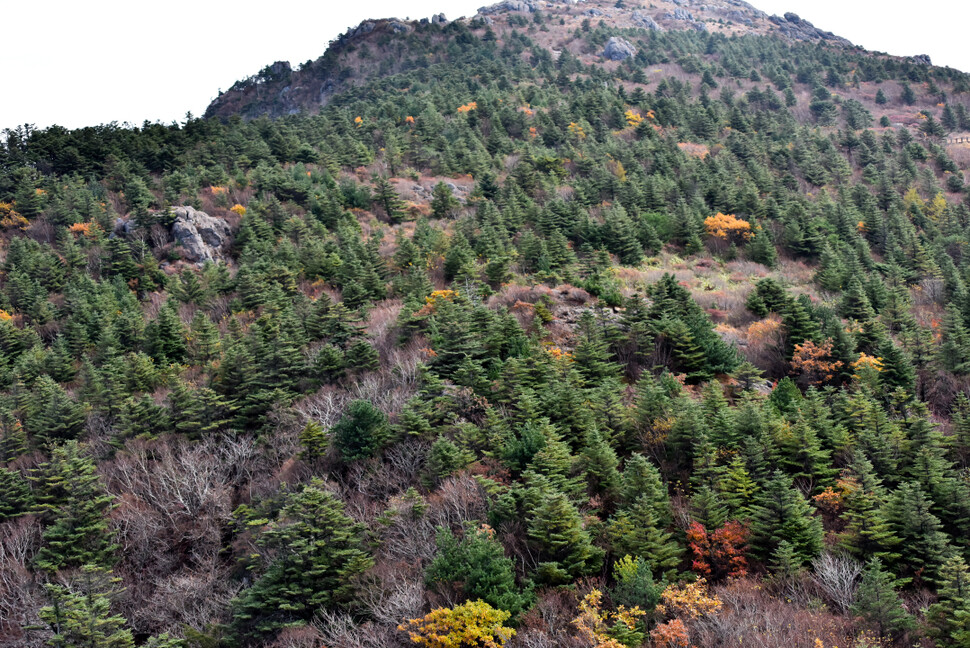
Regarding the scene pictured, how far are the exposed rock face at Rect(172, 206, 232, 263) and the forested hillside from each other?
257mm

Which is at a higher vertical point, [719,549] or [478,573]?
[478,573]

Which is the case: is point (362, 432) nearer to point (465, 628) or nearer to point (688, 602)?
point (465, 628)

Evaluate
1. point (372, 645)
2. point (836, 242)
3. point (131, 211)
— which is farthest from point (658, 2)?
point (372, 645)

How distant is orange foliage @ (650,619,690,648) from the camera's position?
18953 millimetres

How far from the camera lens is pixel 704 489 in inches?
945

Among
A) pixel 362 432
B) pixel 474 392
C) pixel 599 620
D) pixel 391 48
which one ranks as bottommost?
pixel 599 620

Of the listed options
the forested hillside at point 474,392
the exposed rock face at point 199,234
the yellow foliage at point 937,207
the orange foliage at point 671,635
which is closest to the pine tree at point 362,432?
the forested hillside at point 474,392

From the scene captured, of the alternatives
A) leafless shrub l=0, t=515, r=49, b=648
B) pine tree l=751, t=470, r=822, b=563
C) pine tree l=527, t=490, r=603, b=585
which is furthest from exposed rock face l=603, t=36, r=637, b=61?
leafless shrub l=0, t=515, r=49, b=648

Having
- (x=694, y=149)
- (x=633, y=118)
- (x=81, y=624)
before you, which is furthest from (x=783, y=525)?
(x=633, y=118)

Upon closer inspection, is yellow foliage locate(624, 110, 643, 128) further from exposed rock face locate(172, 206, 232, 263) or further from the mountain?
exposed rock face locate(172, 206, 232, 263)

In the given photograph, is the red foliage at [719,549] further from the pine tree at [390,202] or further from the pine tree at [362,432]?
the pine tree at [390,202]

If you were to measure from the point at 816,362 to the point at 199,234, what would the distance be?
165 ft

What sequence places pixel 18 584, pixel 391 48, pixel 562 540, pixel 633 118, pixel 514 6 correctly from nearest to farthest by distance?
1. pixel 562 540
2. pixel 18 584
3. pixel 633 118
4. pixel 391 48
5. pixel 514 6

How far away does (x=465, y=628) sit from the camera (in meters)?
20.0
